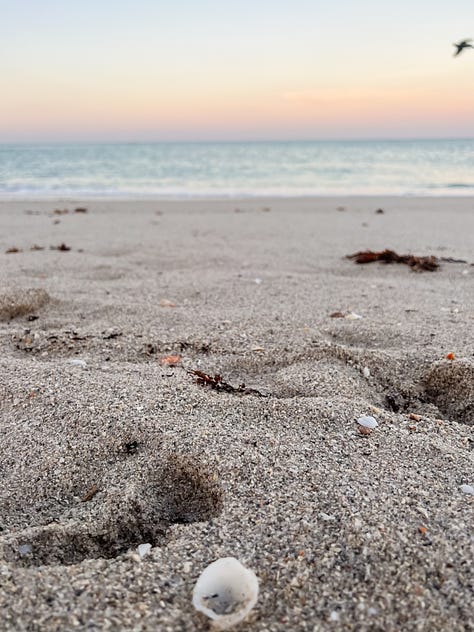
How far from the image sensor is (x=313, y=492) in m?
1.43

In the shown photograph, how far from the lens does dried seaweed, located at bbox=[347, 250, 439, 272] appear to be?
14.1 feet

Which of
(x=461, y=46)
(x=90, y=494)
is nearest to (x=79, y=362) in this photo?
(x=90, y=494)

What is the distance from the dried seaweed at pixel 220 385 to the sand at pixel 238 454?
42 millimetres

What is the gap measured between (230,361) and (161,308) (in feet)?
2.96

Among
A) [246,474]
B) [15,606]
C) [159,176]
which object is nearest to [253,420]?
[246,474]

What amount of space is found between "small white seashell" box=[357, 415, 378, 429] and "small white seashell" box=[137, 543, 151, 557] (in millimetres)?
851

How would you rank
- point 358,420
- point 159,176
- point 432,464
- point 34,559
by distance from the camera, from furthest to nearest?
point 159,176
point 358,420
point 432,464
point 34,559

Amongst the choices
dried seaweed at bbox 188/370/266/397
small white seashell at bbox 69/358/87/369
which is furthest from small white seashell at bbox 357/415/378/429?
small white seashell at bbox 69/358/87/369

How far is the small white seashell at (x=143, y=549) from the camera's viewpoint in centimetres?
126

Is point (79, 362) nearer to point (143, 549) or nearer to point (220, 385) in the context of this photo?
point (220, 385)

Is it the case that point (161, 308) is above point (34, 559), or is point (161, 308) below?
above

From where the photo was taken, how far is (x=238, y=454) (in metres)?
1.60

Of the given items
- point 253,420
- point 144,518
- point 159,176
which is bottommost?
point 144,518

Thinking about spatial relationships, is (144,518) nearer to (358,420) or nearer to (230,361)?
(358,420)
